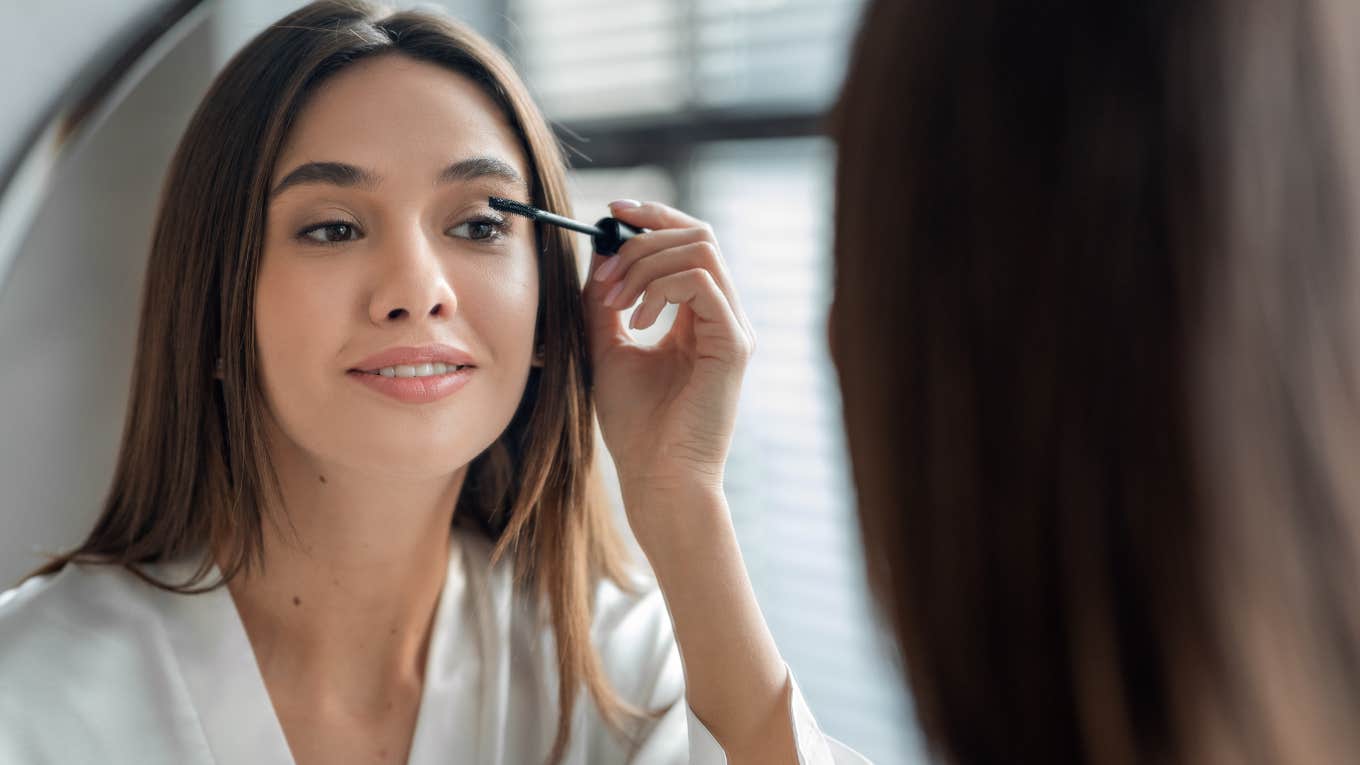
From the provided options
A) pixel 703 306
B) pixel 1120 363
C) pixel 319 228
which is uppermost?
pixel 319 228

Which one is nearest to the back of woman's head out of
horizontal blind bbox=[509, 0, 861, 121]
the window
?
horizontal blind bbox=[509, 0, 861, 121]

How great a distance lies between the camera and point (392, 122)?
0.98 meters

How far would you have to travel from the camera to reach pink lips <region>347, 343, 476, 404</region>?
0.95m

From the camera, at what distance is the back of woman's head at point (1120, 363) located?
0.39 m

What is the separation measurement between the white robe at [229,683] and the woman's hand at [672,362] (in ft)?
0.69

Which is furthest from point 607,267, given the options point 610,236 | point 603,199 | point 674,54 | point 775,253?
point 603,199

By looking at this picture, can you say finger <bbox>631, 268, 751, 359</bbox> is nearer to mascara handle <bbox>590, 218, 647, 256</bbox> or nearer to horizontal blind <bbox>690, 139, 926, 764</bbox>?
mascara handle <bbox>590, 218, 647, 256</bbox>

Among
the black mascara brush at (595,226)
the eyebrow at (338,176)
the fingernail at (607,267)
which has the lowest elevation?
the fingernail at (607,267)

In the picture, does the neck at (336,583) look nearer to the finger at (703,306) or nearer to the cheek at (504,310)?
the cheek at (504,310)

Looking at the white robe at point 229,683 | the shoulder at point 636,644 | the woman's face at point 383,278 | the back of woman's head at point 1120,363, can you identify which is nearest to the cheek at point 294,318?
the woman's face at point 383,278

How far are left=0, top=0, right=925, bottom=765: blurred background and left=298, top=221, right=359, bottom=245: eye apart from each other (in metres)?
0.33

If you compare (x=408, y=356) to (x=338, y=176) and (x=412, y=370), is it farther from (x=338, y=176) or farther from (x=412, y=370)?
(x=338, y=176)

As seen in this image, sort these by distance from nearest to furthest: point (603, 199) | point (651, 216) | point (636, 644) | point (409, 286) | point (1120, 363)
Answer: point (1120, 363), point (409, 286), point (651, 216), point (636, 644), point (603, 199)

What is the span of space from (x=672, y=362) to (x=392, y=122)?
34cm
